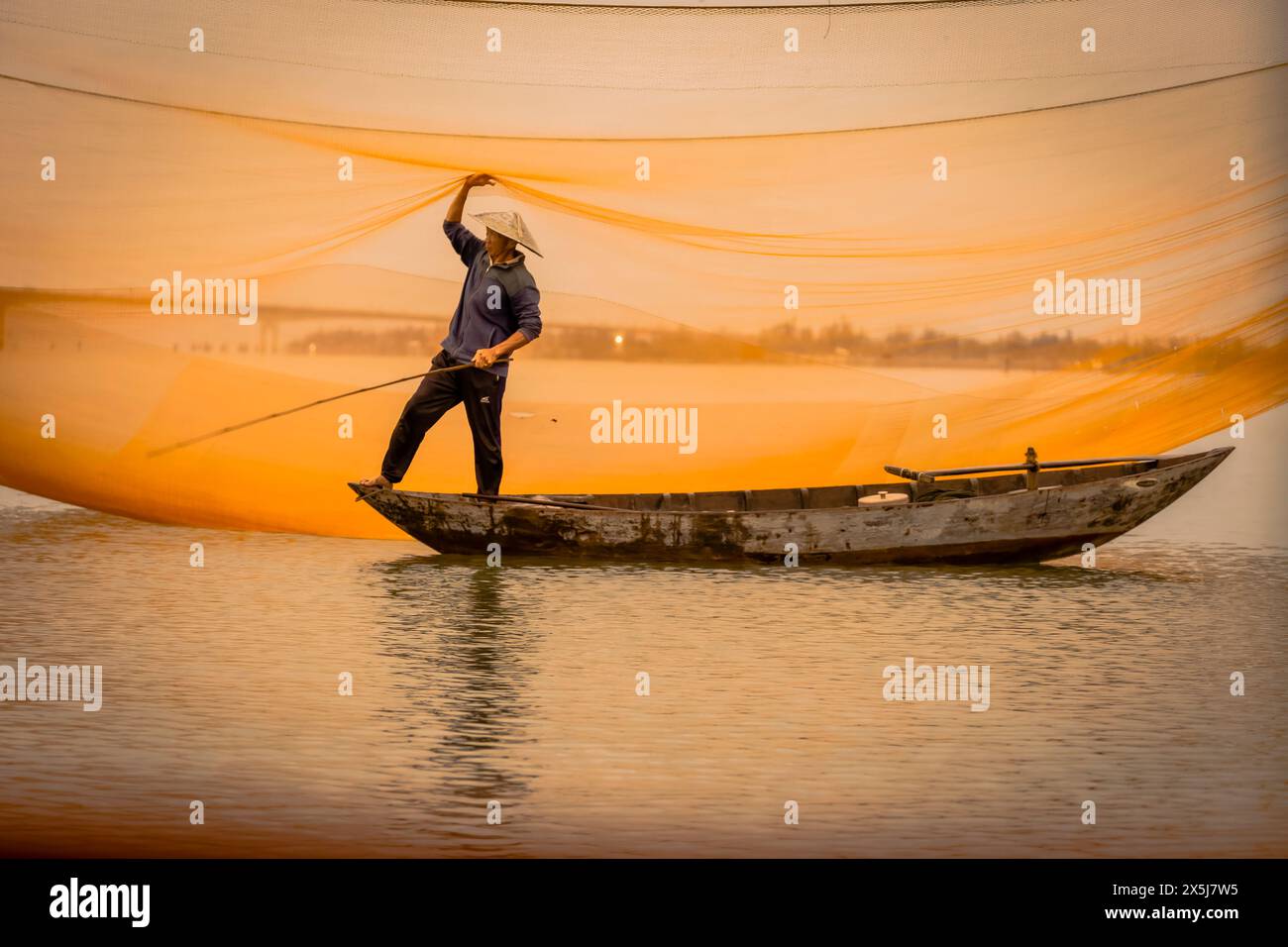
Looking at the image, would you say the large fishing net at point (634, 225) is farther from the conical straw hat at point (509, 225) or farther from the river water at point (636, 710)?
the river water at point (636, 710)

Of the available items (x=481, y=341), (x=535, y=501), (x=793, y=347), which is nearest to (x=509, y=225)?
(x=481, y=341)

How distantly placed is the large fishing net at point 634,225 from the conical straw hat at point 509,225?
0.40 metres

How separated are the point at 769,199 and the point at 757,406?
888 millimetres

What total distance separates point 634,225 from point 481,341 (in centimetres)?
88

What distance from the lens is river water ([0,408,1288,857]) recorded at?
3.28 meters

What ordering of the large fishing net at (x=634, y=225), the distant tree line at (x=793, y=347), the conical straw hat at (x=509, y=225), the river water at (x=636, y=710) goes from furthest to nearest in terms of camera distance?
1. the distant tree line at (x=793, y=347)
2. the large fishing net at (x=634, y=225)
3. the conical straw hat at (x=509, y=225)
4. the river water at (x=636, y=710)

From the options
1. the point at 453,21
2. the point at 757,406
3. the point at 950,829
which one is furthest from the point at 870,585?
the point at 453,21

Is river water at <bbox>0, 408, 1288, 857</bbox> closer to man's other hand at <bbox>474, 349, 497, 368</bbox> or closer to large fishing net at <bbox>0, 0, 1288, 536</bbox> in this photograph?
large fishing net at <bbox>0, 0, 1288, 536</bbox>

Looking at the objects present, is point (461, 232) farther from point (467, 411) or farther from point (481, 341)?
point (467, 411)

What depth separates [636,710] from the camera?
4.02 m

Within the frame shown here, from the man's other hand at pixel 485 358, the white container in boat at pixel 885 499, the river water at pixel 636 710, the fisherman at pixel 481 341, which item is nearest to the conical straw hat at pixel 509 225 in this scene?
the fisherman at pixel 481 341

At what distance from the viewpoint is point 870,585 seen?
18.5ft

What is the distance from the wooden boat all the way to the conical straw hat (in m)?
0.96

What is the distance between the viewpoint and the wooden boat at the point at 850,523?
5.88 metres
